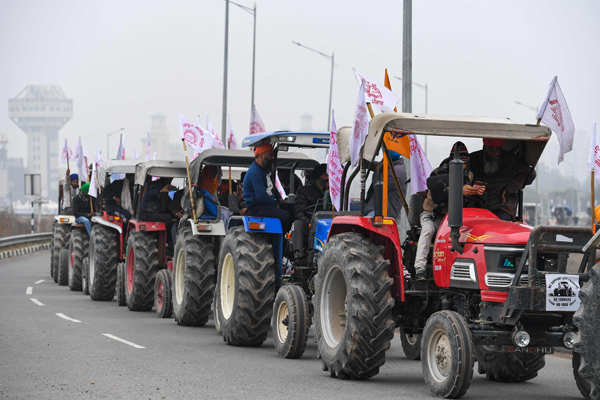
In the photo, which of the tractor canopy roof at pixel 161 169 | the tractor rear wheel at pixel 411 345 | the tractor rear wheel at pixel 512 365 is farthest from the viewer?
the tractor canopy roof at pixel 161 169

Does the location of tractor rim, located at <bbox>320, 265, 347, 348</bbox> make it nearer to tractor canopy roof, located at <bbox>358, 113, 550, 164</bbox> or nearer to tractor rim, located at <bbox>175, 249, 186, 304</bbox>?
tractor canopy roof, located at <bbox>358, 113, 550, 164</bbox>

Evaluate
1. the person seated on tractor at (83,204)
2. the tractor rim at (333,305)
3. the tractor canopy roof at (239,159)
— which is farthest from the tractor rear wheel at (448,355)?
the person seated on tractor at (83,204)

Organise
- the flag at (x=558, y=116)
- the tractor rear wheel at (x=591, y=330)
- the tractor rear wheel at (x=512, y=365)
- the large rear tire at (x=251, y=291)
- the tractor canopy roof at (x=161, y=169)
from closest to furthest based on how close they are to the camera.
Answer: the tractor rear wheel at (x=591, y=330)
the flag at (x=558, y=116)
the tractor rear wheel at (x=512, y=365)
the large rear tire at (x=251, y=291)
the tractor canopy roof at (x=161, y=169)

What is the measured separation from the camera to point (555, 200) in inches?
5974

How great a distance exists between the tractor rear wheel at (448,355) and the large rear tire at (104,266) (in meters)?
13.9

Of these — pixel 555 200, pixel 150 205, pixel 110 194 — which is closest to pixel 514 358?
pixel 150 205

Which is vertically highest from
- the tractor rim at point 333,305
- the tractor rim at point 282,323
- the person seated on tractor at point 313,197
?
the person seated on tractor at point 313,197

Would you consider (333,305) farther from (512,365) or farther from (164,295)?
(164,295)

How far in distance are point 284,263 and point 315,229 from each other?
1.04m

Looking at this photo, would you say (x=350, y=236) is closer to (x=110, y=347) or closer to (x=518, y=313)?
(x=518, y=313)

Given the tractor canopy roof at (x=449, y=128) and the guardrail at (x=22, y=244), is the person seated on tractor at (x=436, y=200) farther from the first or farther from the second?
the guardrail at (x=22, y=244)

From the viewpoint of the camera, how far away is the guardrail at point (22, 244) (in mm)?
45381

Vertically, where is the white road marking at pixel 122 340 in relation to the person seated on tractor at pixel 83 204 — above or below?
below

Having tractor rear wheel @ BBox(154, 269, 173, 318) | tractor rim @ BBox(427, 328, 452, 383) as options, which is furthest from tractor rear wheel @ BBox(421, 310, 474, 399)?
tractor rear wheel @ BBox(154, 269, 173, 318)
